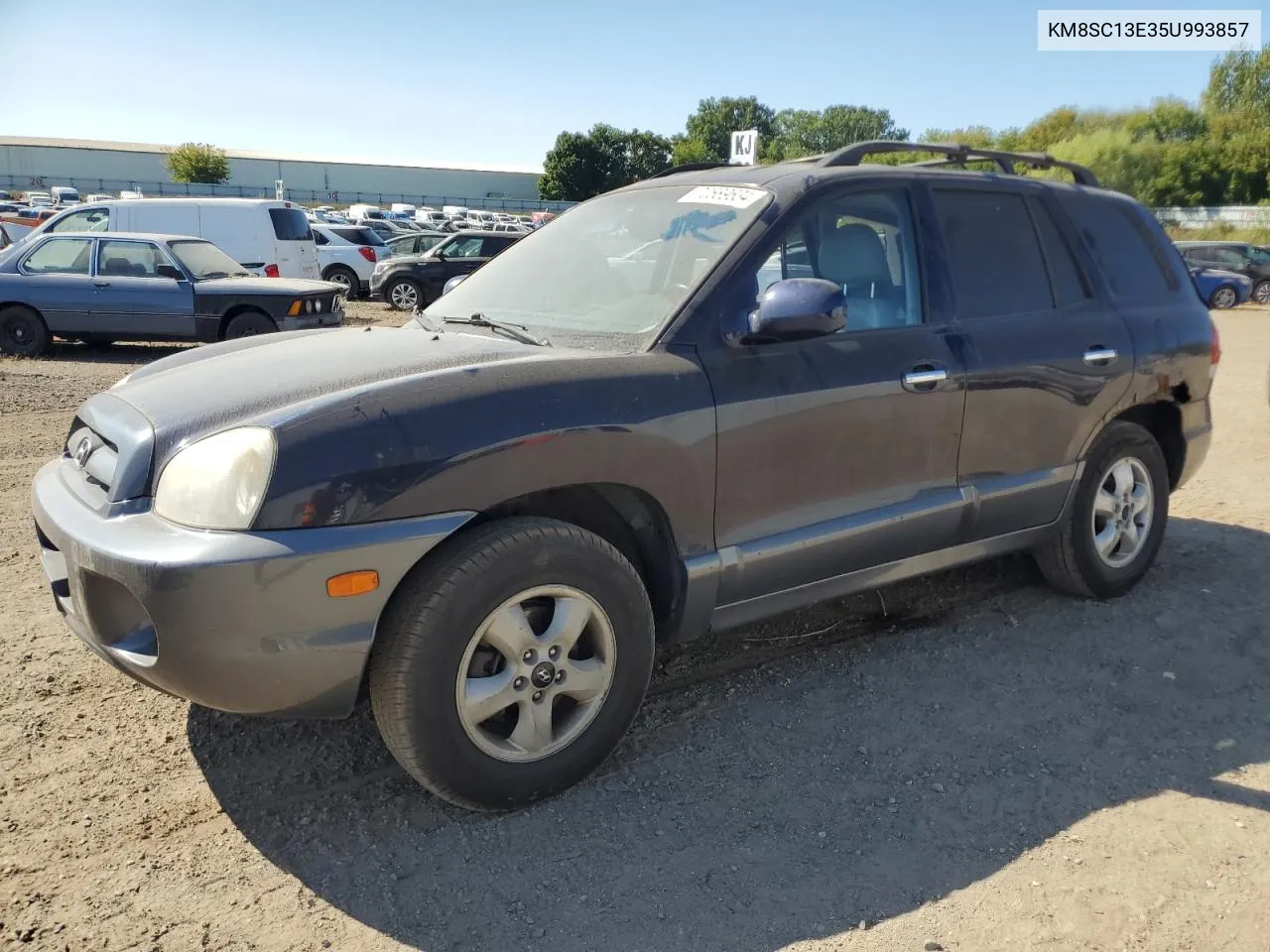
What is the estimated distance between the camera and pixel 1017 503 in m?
3.98

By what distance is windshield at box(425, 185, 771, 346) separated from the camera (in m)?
3.27

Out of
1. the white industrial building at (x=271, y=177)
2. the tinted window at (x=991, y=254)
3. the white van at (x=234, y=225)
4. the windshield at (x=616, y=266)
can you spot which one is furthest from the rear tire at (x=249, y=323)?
the white industrial building at (x=271, y=177)

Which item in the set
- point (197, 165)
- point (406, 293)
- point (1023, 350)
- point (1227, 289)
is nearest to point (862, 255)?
point (1023, 350)

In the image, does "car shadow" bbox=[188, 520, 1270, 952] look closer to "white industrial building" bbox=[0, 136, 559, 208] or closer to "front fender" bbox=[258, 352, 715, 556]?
"front fender" bbox=[258, 352, 715, 556]

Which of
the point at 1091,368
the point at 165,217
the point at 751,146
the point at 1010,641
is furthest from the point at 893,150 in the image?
the point at 165,217

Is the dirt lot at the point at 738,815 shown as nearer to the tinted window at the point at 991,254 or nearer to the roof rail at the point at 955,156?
the tinted window at the point at 991,254

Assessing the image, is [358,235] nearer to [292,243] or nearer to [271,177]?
[292,243]

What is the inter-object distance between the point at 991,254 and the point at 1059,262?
462 millimetres

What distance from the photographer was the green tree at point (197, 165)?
71.0m

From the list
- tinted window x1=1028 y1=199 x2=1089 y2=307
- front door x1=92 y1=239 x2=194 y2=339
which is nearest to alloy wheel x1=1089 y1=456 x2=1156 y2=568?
tinted window x1=1028 y1=199 x2=1089 y2=307

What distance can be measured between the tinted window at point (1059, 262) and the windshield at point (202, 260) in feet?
33.9

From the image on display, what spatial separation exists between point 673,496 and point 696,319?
578 mm

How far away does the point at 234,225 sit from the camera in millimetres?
15070

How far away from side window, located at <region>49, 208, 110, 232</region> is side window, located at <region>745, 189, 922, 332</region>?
13.3 meters
